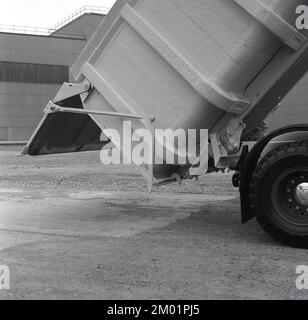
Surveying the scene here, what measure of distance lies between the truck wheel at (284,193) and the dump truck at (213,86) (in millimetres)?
10

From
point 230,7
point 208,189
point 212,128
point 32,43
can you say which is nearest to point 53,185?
point 208,189

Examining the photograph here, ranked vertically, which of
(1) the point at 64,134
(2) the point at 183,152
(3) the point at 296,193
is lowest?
(1) the point at 64,134

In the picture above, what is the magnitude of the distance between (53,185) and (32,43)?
40.4m

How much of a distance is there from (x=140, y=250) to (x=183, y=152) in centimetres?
120

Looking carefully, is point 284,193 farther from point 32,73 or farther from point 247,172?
point 32,73

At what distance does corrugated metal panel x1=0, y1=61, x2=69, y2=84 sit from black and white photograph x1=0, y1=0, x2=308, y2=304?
44470 millimetres

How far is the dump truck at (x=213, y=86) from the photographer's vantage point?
17.1ft

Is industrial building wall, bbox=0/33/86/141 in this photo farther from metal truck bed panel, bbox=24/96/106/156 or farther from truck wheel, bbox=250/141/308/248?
truck wheel, bbox=250/141/308/248

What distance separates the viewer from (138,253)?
5.29m

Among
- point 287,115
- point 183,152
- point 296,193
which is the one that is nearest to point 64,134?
point 183,152

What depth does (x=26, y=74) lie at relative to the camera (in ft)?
166

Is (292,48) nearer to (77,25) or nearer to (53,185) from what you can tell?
(53,185)
